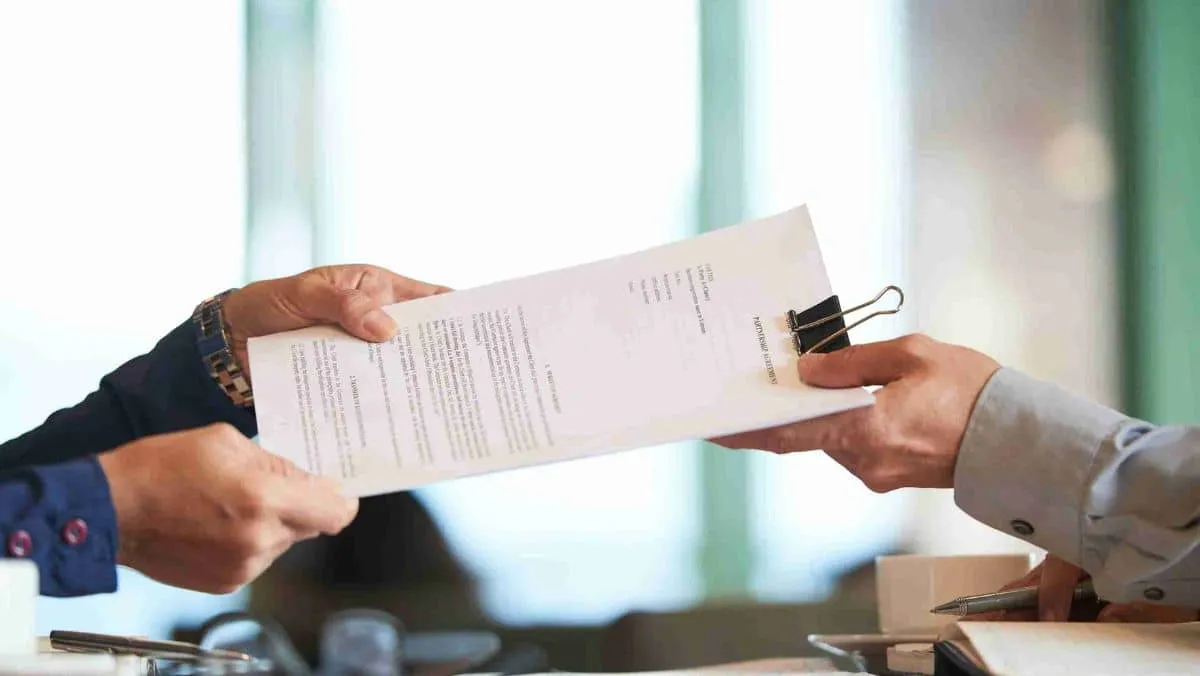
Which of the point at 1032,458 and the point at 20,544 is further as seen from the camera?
the point at 1032,458

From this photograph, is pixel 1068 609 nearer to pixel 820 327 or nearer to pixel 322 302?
pixel 820 327

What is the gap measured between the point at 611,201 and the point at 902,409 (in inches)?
72.5

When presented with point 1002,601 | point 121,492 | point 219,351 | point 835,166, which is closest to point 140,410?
point 219,351

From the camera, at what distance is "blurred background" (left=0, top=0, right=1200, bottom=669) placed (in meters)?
2.61

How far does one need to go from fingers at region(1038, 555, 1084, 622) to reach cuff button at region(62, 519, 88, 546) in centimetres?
69

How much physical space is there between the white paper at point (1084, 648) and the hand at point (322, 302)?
1.70 feet

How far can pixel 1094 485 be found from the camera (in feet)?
2.72

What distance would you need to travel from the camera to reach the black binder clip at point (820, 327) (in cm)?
90

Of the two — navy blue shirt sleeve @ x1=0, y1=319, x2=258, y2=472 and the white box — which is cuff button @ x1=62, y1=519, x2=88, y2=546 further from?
navy blue shirt sleeve @ x1=0, y1=319, x2=258, y2=472

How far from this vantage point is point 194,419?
1244 millimetres

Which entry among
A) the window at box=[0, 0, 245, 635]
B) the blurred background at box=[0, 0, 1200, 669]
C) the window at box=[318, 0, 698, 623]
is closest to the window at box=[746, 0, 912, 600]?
the blurred background at box=[0, 0, 1200, 669]

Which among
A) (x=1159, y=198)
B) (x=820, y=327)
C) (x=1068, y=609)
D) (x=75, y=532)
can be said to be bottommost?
(x=1068, y=609)

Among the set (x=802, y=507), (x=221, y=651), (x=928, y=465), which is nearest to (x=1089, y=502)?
(x=928, y=465)

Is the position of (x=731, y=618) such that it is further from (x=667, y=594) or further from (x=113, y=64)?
(x=113, y=64)
